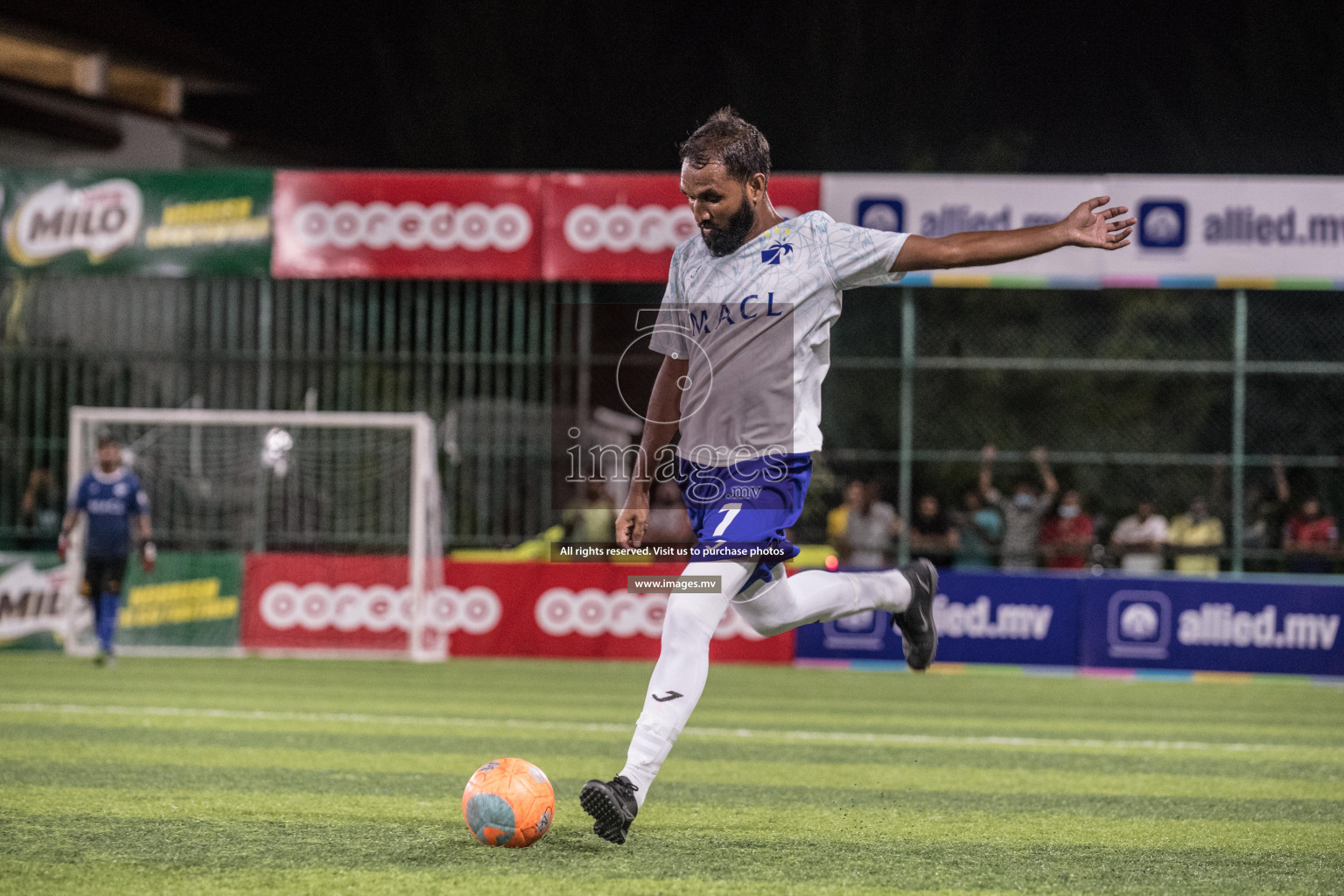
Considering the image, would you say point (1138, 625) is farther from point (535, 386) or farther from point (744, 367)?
point (744, 367)

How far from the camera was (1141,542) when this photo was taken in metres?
17.5

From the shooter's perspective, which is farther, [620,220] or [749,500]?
[620,220]

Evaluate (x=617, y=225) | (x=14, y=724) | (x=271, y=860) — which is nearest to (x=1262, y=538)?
(x=617, y=225)

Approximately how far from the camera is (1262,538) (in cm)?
1803

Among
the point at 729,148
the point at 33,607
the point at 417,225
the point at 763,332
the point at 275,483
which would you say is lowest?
the point at 33,607

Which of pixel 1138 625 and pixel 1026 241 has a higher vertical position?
pixel 1026 241

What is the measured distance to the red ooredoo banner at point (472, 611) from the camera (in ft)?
54.2

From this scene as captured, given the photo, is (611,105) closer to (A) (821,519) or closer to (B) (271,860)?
(A) (821,519)

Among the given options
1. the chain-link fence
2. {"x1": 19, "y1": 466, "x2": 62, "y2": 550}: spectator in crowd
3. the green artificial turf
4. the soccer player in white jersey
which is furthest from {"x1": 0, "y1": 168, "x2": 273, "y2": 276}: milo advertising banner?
the soccer player in white jersey

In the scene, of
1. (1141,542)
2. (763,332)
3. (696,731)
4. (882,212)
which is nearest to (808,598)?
(763,332)

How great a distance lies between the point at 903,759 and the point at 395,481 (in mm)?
10194

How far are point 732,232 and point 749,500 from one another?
869 mm

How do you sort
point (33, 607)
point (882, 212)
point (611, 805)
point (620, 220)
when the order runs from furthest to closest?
point (620, 220) < point (33, 607) < point (882, 212) < point (611, 805)

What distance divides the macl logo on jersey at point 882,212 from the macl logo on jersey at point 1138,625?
4.49 meters
